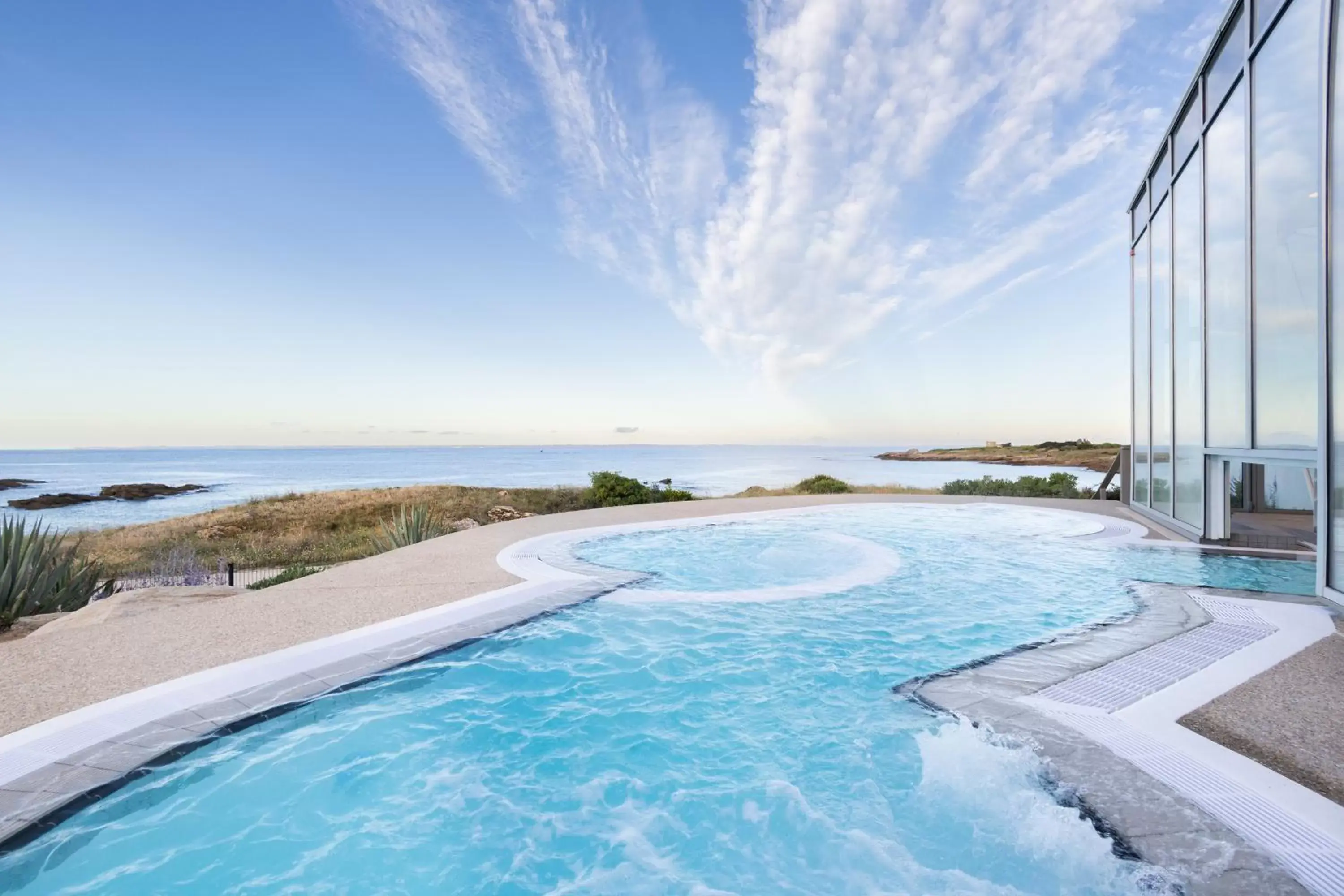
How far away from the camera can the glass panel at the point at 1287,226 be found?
390 centimetres

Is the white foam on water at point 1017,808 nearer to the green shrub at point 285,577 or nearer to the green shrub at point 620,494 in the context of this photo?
the green shrub at point 285,577

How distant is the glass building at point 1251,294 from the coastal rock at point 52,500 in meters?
31.2

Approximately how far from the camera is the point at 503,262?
581 inches

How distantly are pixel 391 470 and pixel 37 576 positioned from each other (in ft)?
127

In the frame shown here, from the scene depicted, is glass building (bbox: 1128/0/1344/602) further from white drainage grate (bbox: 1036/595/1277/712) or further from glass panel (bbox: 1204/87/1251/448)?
white drainage grate (bbox: 1036/595/1277/712)

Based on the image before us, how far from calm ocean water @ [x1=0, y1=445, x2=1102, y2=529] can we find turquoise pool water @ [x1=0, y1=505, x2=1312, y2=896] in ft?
45.6

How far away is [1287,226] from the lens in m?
4.24

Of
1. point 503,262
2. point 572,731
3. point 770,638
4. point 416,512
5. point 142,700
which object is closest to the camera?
point 142,700

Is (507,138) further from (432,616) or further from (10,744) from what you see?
(10,744)

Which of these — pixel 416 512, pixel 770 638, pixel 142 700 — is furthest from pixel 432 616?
pixel 416 512

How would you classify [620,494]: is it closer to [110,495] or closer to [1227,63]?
[1227,63]

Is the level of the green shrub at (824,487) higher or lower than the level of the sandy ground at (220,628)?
lower

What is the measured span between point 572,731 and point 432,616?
1598mm

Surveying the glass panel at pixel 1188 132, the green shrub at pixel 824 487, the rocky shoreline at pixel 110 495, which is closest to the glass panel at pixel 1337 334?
the glass panel at pixel 1188 132
